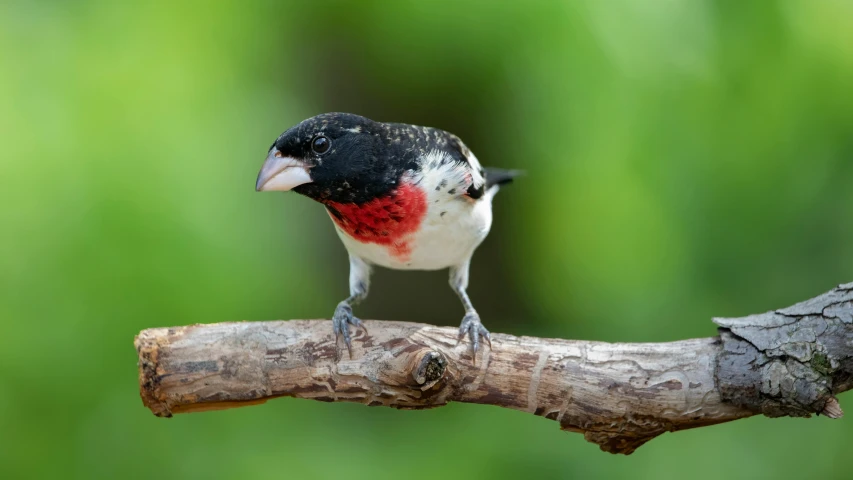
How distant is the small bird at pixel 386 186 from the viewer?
96.5 inches

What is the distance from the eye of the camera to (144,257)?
369cm

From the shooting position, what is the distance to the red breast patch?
8.41 ft

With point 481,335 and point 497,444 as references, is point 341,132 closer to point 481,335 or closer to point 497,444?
point 481,335

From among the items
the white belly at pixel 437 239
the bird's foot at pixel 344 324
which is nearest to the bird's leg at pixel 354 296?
the bird's foot at pixel 344 324

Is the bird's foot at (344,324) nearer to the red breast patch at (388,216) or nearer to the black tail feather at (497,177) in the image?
the red breast patch at (388,216)

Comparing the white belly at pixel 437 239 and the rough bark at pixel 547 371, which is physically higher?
the white belly at pixel 437 239

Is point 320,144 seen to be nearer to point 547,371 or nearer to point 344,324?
point 344,324

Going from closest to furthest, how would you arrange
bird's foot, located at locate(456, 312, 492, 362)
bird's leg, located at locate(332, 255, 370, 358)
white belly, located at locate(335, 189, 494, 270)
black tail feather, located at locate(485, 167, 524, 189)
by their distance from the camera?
1. bird's foot, located at locate(456, 312, 492, 362)
2. bird's leg, located at locate(332, 255, 370, 358)
3. white belly, located at locate(335, 189, 494, 270)
4. black tail feather, located at locate(485, 167, 524, 189)

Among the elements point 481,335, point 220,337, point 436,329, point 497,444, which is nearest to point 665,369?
point 481,335

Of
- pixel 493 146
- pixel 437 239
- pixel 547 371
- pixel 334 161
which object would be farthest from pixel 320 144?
pixel 493 146

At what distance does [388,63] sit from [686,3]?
1661mm

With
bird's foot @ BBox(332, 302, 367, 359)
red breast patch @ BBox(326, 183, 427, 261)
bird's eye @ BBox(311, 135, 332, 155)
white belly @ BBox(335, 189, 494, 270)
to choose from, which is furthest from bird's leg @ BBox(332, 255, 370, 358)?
bird's eye @ BBox(311, 135, 332, 155)

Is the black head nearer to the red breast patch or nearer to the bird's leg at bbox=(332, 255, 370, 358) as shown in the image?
the red breast patch

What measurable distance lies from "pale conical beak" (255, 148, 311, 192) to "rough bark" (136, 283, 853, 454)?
49cm
